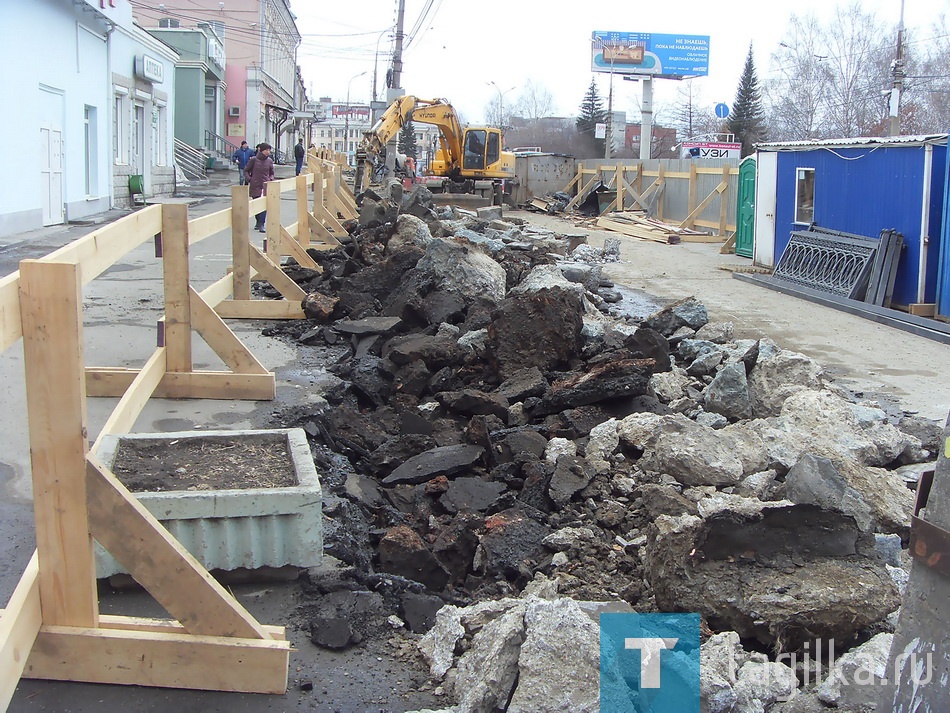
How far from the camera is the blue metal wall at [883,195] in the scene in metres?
12.5

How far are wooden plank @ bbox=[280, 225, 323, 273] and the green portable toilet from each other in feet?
35.3

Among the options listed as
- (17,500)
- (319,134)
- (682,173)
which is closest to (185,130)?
(682,173)

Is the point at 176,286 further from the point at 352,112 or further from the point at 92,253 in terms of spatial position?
the point at 352,112

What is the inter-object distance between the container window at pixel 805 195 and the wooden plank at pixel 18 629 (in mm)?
14640

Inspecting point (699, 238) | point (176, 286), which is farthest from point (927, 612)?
point (699, 238)

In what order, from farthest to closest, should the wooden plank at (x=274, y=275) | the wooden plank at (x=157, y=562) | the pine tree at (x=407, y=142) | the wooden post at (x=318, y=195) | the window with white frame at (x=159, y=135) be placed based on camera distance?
1. the pine tree at (x=407, y=142)
2. the window with white frame at (x=159, y=135)
3. the wooden post at (x=318, y=195)
4. the wooden plank at (x=274, y=275)
5. the wooden plank at (x=157, y=562)

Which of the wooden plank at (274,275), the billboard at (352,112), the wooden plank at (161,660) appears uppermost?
the billboard at (352,112)

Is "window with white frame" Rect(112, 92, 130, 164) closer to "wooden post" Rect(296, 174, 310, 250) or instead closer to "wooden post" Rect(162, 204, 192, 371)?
"wooden post" Rect(296, 174, 310, 250)

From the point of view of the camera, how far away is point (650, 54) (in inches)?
2394

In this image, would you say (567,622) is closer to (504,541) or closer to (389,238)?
(504,541)

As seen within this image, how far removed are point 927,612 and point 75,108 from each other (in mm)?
23447

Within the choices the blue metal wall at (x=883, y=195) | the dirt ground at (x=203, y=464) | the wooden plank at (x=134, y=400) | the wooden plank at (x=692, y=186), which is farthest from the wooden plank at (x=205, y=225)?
the wooden plank at (x=692, y=186)

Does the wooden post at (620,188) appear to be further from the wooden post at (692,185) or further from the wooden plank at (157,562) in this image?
the wooden plank at (157,562)

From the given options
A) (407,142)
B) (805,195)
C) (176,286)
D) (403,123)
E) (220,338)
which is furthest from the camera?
(407,142)
